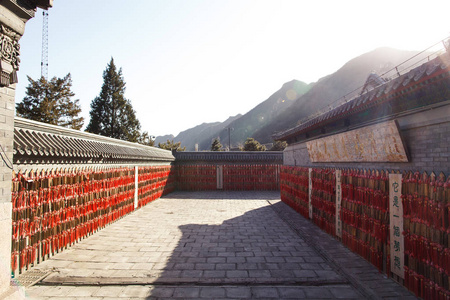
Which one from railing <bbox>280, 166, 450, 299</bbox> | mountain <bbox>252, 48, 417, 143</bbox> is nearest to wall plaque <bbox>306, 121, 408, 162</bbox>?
railing <bbox>280, 166, 450, 299</bbox>

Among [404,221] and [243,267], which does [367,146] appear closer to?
[404,221]

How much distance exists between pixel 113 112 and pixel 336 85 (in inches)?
3234

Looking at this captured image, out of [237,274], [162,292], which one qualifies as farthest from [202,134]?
[162,292]

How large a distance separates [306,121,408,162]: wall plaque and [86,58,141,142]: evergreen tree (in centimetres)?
3446

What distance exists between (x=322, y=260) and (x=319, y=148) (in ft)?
16.2

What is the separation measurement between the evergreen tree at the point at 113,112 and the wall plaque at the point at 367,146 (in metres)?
34.5

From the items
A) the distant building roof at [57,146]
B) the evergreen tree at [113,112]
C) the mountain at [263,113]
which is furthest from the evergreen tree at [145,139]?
the mountain at [263,113]

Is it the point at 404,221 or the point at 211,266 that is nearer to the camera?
the point at 404,221

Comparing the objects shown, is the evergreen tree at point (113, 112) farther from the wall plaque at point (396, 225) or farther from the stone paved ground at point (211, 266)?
the wall plaque at point (396, 225)

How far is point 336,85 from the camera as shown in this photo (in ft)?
303

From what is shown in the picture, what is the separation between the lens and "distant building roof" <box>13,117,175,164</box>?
5377mm

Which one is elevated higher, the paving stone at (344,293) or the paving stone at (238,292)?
the paving stone at (238,292)

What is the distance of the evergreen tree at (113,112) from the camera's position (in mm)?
37406

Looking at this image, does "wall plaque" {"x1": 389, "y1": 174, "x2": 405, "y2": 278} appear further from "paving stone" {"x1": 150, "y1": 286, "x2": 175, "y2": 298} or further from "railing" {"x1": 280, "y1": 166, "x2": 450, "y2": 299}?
"paving stone" {"x1": 150, "y1": 286, "x2": 175, "y2": 298}
